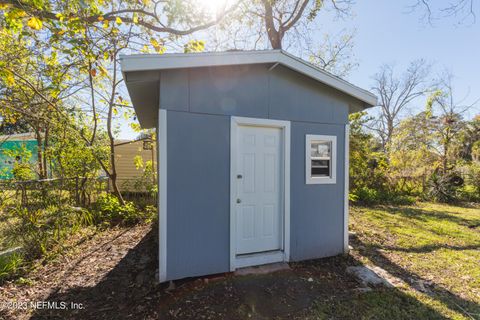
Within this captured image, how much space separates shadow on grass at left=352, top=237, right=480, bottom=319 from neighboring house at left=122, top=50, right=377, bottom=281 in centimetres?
71

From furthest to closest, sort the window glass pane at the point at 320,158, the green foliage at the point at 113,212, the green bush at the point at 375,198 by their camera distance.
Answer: the green bush at the point at 375,198 < the green foliage at the point at 113,212 < the window glass pane at the point at 320,158

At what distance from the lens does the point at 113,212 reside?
255 inches

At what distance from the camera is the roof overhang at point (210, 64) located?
309cm

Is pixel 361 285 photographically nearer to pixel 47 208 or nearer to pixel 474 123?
pixel 47 208

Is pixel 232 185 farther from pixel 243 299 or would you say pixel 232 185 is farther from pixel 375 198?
pixel 375 198

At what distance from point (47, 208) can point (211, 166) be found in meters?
3.59

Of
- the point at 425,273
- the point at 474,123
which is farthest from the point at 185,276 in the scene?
the point at 474,123

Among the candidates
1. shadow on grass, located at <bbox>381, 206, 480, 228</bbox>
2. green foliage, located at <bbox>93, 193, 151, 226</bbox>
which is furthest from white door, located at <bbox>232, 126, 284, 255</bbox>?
shadow on grass, located at <bbox>381, 206, 480, 228</bbox>

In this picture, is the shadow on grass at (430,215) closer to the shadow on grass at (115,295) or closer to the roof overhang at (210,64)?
the roof overhang at (210,64)

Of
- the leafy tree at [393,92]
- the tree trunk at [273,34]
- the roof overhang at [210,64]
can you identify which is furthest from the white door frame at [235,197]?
the leafy tree at [393,92]

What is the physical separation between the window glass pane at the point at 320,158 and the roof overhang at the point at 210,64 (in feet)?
3.40

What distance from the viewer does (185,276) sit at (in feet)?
11.3

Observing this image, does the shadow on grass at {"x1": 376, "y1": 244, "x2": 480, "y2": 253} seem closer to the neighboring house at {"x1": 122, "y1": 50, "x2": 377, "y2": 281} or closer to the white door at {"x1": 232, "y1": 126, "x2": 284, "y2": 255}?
the neighboring house at {"x1": 122, "y1": 50, "x2": 377, "y2": 281}

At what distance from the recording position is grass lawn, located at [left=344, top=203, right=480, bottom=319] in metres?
3.01
